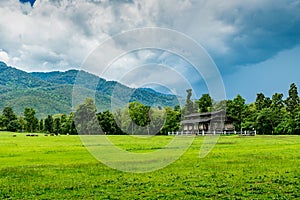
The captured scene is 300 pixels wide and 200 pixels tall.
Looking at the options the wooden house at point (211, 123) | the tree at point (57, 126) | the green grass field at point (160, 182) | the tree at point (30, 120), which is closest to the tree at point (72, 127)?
the tree at point (57, 126)

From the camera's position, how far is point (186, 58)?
23344 millimetres

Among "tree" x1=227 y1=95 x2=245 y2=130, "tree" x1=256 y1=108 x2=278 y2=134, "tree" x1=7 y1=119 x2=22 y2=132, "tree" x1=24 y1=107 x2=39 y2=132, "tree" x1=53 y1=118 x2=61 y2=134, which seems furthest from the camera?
"tree" x1=24 y1=107 x2=39 y2=132

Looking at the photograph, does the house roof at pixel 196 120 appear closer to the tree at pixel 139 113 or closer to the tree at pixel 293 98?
the tree at pixel 293 98

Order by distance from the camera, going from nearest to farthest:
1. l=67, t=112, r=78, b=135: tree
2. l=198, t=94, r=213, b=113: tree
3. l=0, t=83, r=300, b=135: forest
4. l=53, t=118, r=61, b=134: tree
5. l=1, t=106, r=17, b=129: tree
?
l=0, t=83, r=300, b=135: forest
l=198, t=94, r=213, b=113: tree
l=67, t=112, r=78, b=135: tree
l=53, t=118, r=61, b=134: tree
l=1, t=106, r=17, b=129: tree

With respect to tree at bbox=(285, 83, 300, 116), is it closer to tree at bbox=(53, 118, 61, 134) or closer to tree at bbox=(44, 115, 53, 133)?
tree at bbox=(53, 118, 61, 134)

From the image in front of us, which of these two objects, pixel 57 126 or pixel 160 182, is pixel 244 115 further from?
pixel 160 182

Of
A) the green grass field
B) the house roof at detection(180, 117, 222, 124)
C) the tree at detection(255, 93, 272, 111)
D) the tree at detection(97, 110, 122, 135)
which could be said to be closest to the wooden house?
the house roof at detection(180, 117, 222, 124)

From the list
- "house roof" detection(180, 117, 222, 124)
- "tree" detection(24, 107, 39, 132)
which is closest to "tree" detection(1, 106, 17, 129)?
"tree" detection(24, 107, 39, 132)

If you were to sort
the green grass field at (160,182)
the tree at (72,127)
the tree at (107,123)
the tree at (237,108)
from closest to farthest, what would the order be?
the green grass field at (160,182) < the tree at (107,123) < the tree at (237,108) < the tree at (72,127)

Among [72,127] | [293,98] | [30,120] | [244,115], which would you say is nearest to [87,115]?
[244,115]

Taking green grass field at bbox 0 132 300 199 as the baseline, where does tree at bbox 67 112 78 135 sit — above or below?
above

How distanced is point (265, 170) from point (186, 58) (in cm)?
891

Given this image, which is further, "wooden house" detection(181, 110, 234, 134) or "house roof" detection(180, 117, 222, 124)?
"house roof" detection(180, 117, 222, 124)

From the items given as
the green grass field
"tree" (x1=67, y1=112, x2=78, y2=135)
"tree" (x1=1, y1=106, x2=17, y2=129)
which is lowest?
the green grass field
